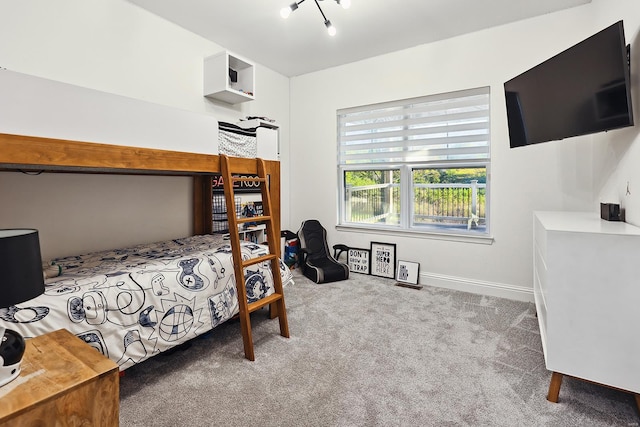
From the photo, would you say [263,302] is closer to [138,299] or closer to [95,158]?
[138,299]

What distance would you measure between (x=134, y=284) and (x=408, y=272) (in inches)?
110

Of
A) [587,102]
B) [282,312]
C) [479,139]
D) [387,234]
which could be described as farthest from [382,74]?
[282,312]

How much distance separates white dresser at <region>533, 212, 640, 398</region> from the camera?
145 centimetres

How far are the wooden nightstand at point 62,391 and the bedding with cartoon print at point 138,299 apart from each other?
0.35 metres

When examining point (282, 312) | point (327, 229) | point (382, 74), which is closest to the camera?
point (282, 312)

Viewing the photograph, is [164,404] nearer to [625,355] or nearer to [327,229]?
[625,355]

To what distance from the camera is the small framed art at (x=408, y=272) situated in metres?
3.61

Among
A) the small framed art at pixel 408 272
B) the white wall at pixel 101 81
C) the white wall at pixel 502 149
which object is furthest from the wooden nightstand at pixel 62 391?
the small framed art at pixel 408 272

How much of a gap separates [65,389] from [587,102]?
2.84m

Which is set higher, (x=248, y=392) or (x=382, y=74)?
(x=382, y=74)

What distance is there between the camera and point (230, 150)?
2979 mm

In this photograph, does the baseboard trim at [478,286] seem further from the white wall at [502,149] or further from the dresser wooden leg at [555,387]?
the dresser wooden leg at [555,387]

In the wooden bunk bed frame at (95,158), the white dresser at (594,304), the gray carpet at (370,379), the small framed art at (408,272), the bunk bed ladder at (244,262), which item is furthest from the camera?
the small framed art at (408,272)

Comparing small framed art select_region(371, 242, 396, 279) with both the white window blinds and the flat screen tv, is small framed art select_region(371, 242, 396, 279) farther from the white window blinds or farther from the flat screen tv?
the flat screen tv
